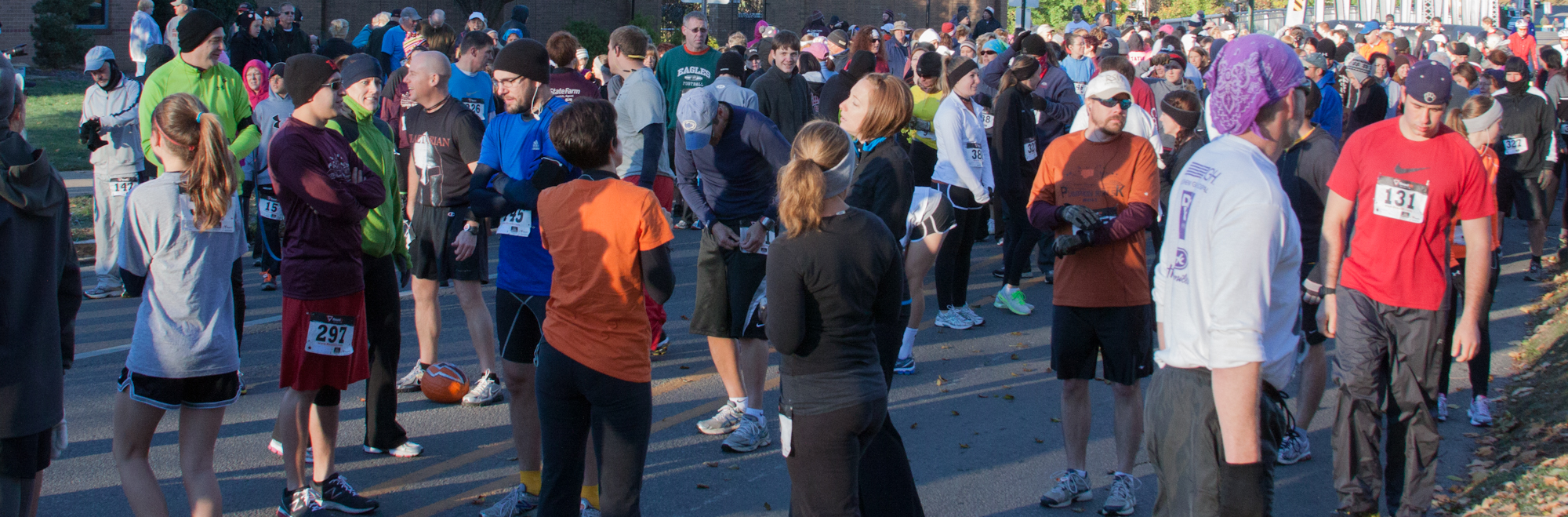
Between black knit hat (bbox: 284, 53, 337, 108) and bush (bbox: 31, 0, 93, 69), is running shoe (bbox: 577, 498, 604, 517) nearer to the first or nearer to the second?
black knit hat (bbox: 284, 53, 337, 108)

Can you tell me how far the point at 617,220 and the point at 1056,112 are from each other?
738cm

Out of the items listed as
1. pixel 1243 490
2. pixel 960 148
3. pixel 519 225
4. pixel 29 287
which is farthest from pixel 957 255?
pixel 29 287

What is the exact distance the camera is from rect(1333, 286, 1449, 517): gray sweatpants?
456 centimetres

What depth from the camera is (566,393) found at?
3818 millimetres

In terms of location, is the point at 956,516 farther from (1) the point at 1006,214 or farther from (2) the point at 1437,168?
(1) the point at 1006,214

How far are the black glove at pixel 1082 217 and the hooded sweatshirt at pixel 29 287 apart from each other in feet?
12.1

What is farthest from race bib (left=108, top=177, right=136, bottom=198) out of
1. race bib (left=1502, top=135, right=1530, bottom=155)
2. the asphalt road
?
race bib (left=1502, top=135, right=1530, bottom=155)

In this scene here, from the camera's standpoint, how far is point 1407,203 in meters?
4.46

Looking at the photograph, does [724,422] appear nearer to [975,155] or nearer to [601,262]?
A: [601,262]

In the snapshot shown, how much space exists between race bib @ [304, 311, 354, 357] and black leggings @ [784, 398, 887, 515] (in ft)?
6.73

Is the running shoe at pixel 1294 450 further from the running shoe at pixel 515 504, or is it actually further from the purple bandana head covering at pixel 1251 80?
the running shoe at pixel 515 504

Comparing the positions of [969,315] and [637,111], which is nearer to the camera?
[637,111]

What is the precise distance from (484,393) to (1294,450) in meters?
4.25

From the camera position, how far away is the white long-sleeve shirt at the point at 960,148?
23.3 feet
